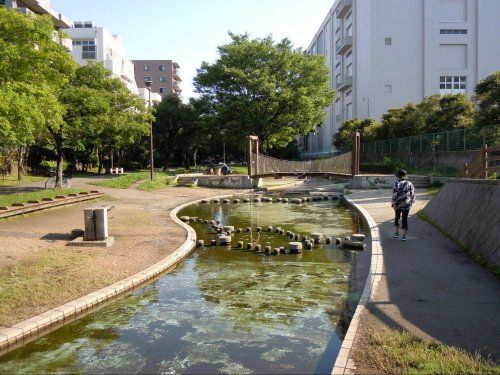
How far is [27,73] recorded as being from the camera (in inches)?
605

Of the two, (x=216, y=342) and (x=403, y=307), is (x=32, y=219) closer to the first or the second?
(x=216, y=342)

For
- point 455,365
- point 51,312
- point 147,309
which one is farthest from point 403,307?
point 51,312

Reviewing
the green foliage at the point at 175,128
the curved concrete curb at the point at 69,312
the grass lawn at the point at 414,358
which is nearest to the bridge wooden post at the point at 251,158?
the green foliage at the point at 175,128

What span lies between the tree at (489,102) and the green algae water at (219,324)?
16904 mm

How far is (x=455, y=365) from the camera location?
4062 mm

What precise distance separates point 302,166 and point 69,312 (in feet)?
81.2

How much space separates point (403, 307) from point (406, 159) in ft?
91.7

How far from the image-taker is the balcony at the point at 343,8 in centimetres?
5312

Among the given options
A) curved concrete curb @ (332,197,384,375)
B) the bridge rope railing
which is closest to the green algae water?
curved concrete curb @ (332,197,384,375)

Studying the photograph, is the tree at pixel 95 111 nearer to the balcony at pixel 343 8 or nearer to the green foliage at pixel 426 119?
the green foliage at pixel 426 119

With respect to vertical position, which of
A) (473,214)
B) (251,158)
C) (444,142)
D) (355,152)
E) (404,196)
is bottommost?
(473,214)

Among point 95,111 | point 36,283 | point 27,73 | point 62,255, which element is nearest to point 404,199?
point 62,255

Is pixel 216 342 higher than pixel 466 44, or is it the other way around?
pixel 466 44

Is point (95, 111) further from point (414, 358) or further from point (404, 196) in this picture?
point (414, 358)
